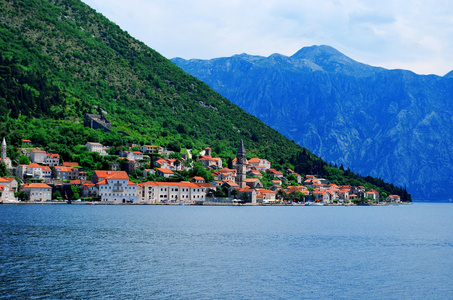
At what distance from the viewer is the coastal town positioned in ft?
407

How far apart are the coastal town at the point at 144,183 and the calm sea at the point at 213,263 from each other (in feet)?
180

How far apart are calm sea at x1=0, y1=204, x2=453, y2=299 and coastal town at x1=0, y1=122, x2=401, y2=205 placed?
54.9 meters

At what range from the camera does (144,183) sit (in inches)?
5182

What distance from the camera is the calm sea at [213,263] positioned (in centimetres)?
3391

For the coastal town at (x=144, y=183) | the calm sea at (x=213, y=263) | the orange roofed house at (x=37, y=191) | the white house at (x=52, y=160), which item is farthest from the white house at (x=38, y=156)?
the calm sea at (x=213, y=263)

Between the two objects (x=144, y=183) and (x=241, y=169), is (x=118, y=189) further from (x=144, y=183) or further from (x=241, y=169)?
(x=241, y=169)

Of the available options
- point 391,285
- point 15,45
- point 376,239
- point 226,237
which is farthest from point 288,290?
point 15,45

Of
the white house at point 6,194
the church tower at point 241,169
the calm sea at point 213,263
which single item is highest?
the church tower at point 241,169

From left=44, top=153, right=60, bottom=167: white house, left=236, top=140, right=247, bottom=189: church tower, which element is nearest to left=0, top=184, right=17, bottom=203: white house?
left=44, top=153, right=60, bottom=167: white house

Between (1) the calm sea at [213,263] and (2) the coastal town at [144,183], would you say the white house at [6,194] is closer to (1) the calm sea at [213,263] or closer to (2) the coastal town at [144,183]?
(2) the coastal town at [144,183]

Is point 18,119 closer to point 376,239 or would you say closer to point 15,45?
point 15,45

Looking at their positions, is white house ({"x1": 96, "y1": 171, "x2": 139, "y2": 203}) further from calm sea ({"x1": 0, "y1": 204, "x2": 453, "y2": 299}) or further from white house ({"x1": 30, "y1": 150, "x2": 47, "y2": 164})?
calm sea ({"x1": 0, "y1": 204, "x2": 453, "y2": 299})

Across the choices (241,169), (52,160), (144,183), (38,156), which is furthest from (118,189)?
(241,169)

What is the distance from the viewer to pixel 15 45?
7569 inches
